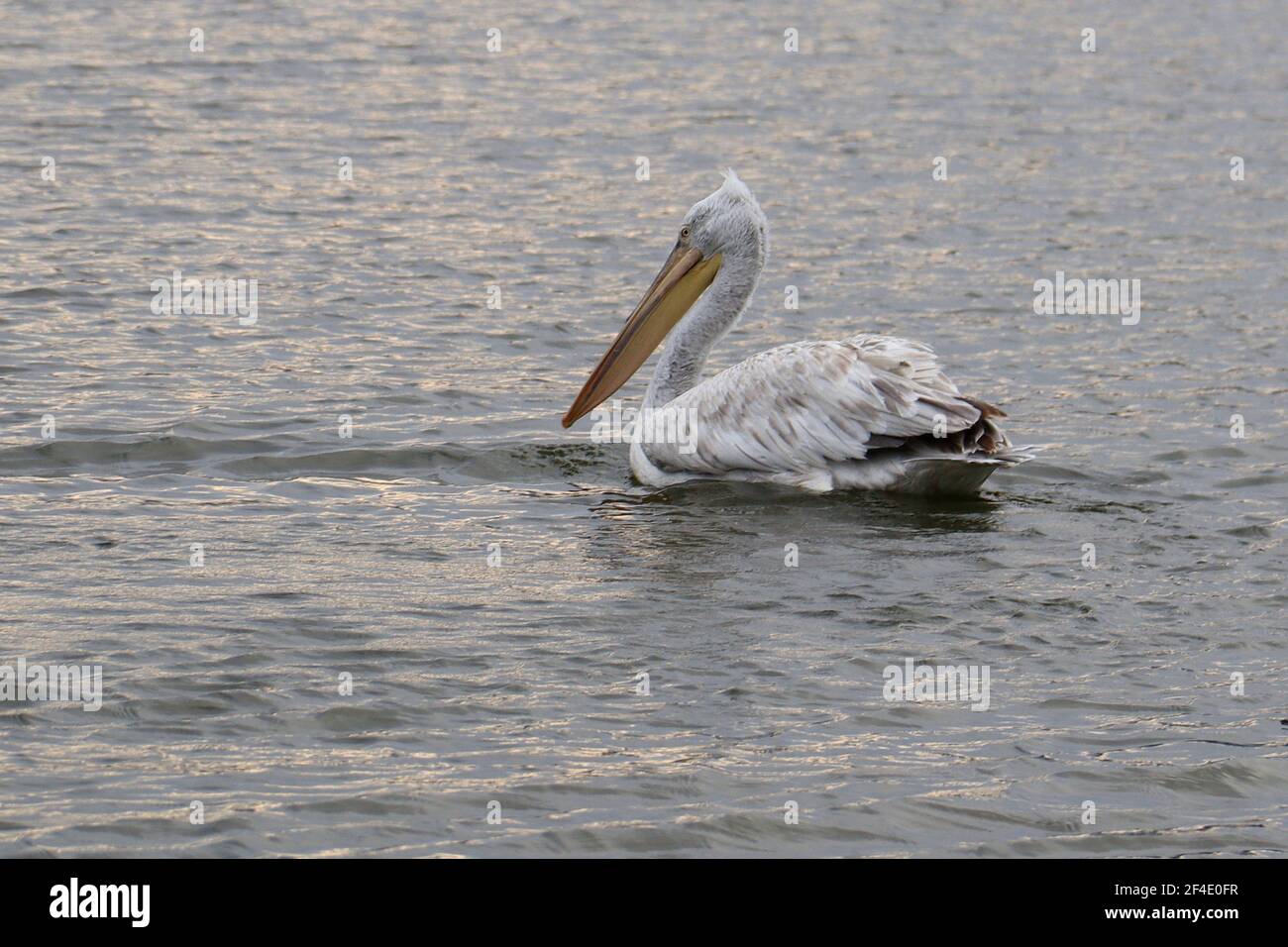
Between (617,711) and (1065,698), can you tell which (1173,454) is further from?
(617,711)

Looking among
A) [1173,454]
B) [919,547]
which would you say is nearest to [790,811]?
[919,547]

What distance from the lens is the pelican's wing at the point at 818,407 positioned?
25.9 feet

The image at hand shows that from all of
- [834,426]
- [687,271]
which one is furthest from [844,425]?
[687,271]

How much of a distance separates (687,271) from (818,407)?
4.26ft

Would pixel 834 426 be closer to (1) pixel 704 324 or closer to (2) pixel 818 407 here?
(2) pixel 818 407

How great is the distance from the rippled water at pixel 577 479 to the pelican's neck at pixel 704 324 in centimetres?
47

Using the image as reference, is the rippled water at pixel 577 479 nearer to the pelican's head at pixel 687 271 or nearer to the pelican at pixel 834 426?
the pelican at pixel 834 426

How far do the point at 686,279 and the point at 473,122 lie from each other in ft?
20.9

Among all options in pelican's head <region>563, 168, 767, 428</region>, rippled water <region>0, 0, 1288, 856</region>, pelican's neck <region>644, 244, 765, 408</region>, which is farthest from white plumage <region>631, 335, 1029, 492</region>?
pelican's head <region>563, 168, 767, 428</region>

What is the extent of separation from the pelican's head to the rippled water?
1.13 ft

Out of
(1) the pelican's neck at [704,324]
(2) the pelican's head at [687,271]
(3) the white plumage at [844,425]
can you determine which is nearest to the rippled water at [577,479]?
(3) the white plumage at [844,425]

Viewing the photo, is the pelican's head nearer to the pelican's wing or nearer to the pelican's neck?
the pelican's neck

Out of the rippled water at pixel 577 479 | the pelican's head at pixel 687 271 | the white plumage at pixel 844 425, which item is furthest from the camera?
the pelican's head at pixel 687 271

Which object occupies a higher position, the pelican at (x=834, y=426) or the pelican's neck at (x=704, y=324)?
the pelican's neck at (x=704, y=324)
